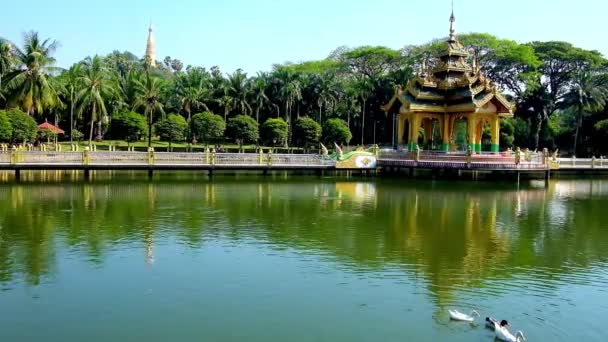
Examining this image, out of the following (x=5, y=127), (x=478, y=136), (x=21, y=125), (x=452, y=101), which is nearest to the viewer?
(x=5, y=127)

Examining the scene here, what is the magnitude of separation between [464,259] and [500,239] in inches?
122

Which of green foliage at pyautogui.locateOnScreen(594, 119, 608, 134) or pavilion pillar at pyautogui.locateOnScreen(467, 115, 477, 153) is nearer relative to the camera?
pavilion pillar at pyautogui.locateOnScreen(467, 115, 477, 153)

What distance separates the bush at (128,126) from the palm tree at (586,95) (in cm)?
3651

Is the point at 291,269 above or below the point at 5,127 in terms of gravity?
below

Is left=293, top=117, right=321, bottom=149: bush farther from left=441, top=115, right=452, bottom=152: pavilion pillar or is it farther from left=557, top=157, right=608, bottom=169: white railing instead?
left=557, top=157, right=608, bottom=169: white railing

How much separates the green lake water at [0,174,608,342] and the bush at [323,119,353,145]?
2829 centimetres

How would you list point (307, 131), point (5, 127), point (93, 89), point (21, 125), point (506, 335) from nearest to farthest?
point (506, 335) → point (5, 127) → point (21, 125) → point (93, 89) → point (307, 131)

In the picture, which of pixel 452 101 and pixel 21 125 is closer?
pixel 452 101

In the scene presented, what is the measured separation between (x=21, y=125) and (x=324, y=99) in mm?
27441

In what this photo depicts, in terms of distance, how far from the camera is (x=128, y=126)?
47.8 meters

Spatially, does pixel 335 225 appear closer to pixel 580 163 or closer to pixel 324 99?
pixel 580 163

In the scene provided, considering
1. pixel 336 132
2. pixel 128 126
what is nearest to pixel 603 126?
pixel 336 132

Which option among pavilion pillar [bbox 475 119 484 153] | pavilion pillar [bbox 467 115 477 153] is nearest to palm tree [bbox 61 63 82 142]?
pavilion pillar [bbox 467 115 477 153]

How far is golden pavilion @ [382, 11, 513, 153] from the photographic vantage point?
120 ft
